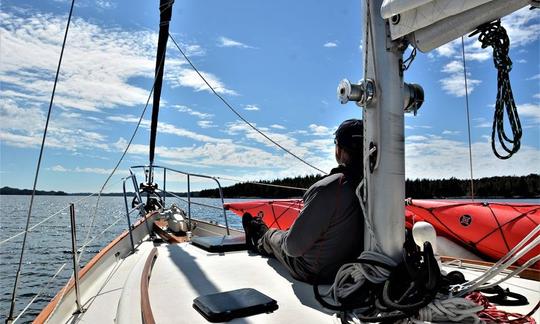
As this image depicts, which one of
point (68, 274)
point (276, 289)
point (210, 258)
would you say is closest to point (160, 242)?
point (210, 258)

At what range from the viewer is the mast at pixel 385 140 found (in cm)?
189

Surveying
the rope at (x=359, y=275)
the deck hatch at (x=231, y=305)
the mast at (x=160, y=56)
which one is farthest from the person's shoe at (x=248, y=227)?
the mast at (x=160, y=56)

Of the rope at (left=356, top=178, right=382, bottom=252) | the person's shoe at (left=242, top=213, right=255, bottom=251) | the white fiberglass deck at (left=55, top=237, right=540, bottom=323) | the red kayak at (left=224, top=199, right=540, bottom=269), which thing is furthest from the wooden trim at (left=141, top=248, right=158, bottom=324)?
the red kayak at (left=224, top=199, right=540, bottom=269)

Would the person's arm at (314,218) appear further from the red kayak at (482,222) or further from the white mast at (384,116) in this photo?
the red kayak at (482,222)

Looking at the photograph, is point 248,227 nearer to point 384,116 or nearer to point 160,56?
point 384,116

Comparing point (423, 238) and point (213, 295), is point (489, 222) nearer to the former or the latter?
point (423, 238)

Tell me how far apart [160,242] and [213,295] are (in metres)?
2.60

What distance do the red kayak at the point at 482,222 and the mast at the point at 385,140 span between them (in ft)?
8.60

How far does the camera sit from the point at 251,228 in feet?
11.3

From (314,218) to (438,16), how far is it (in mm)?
1162

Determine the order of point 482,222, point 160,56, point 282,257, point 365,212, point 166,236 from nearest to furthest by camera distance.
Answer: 1. point 365,212
2. point 282,257
3. point 482,222
4. point 166,236
5. point 160,56

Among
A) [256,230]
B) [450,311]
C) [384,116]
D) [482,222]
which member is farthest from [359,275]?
[482,222]

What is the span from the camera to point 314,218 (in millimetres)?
2178

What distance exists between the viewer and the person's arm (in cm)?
218
